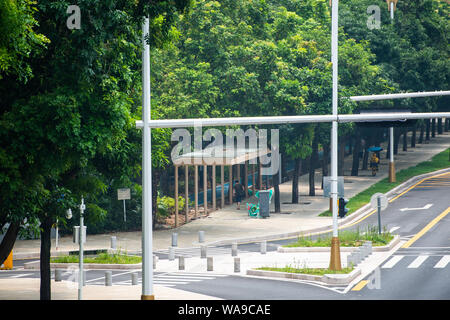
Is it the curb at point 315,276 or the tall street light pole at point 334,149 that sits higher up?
the tall street light pole at point 334,149

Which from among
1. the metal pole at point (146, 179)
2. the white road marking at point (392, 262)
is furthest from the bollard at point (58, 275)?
the white road marking at point (392, 262)

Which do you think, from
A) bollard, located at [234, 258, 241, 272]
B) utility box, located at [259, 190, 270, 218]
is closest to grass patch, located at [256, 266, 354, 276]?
bollard, located at [234, 258, 241, 272]

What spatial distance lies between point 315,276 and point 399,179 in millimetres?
33618

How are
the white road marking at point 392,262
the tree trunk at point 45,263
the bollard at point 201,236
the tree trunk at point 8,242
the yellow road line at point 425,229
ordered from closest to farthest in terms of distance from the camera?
the tree trunk at point 8,242
the tree trunk at point 45,263
the white road marking at point 392,262
the yellow road line at point 425,229
the bollard at point 201,236

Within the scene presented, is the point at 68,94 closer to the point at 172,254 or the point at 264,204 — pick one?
the point at 172,254

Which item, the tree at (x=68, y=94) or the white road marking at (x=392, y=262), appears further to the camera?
the white road marking at (x=392, y=262)

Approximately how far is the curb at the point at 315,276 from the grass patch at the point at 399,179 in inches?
671

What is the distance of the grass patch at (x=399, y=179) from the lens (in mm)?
51478

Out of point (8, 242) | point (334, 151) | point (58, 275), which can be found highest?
point (334, 151)

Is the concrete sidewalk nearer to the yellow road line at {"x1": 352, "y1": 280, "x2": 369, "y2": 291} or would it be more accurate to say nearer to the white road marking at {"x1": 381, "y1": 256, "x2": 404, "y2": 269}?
the white road marking at {"x1": 381, "y1": 256, "x2": 404, "y2": 269}

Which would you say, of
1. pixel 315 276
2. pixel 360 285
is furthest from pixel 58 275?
pixel 360 285

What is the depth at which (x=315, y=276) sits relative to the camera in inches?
1198

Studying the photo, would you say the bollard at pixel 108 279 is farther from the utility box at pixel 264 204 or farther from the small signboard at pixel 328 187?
the utility box at pixel 264 204

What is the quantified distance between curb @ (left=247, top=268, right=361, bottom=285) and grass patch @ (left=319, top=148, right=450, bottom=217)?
1704 centimetres
